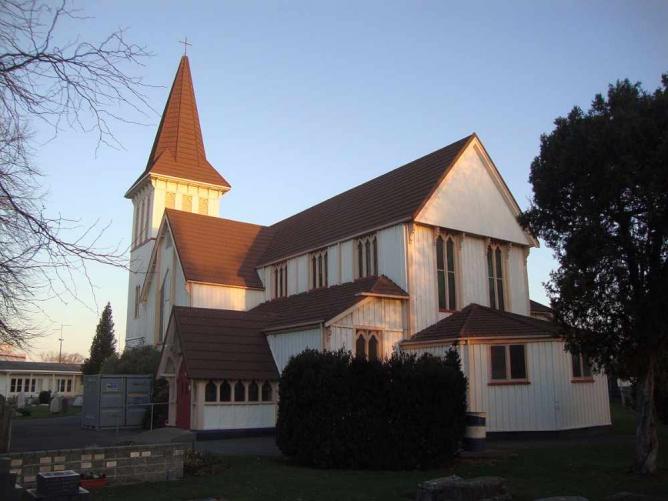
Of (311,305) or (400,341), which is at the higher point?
(311,305)

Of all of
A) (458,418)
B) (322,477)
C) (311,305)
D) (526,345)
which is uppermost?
(311,305)

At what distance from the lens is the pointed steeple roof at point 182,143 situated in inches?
2063

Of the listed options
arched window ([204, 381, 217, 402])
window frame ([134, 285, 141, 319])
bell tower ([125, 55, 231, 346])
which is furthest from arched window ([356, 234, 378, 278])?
bell tower ([125, 55, 231, 346])

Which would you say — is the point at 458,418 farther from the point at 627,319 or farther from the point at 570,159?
the point at 570,159

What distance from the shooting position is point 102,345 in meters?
74.4

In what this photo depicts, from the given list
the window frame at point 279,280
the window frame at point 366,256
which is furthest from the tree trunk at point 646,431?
the window frame at point 279,280

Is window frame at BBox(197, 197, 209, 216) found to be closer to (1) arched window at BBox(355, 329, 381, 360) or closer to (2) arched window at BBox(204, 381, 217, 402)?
(2) arched window at BBox(204, 381, 217, 402)

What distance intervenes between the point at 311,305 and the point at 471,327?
27.2ft

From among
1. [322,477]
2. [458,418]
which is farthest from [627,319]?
[322,477]

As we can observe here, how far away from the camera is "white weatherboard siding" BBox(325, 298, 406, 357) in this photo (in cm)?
2653

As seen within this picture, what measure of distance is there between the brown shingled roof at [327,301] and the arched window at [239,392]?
10.8 feet

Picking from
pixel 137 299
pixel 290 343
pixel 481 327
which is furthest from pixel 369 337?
pixel 137 299

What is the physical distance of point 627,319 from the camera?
15.5 meters

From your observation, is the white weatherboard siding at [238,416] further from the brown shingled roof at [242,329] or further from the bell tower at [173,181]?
the bell tower at [173,181]
